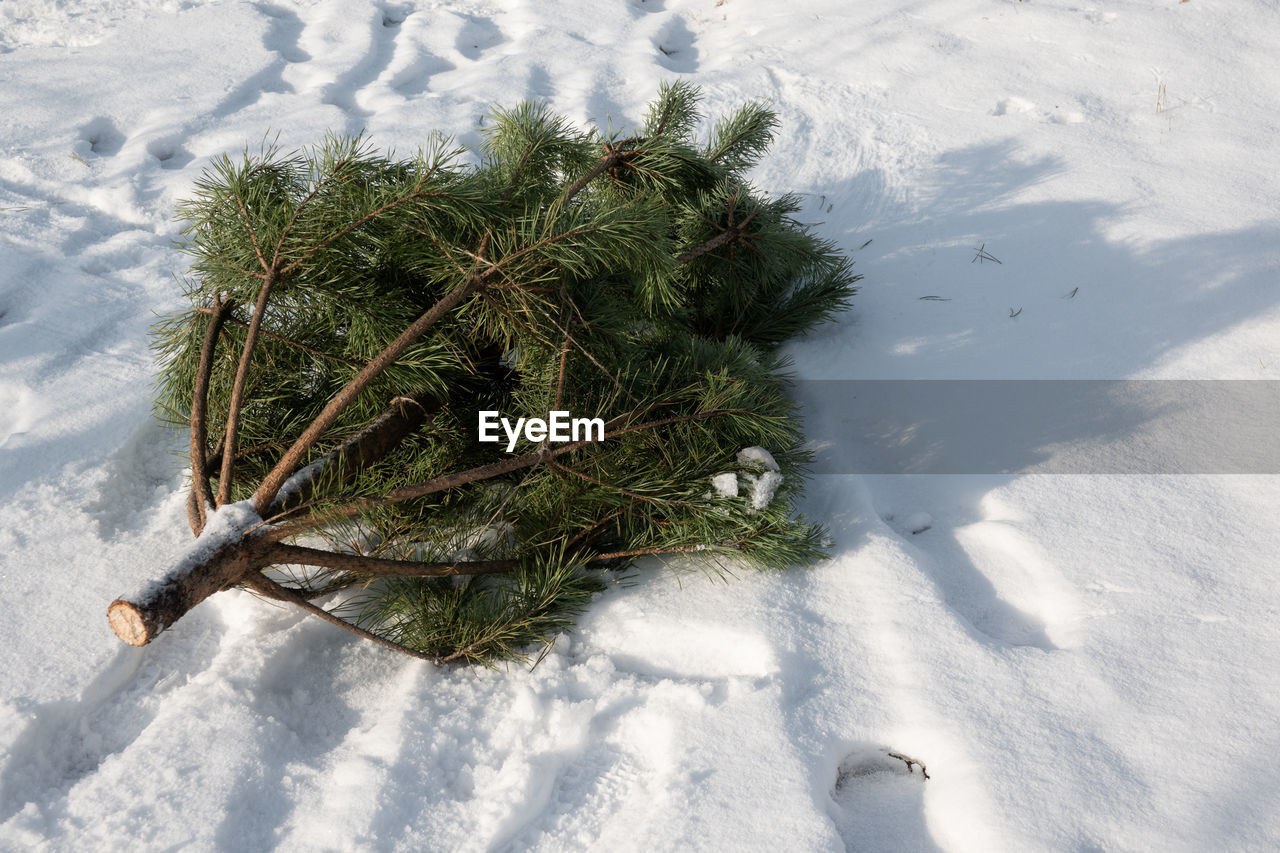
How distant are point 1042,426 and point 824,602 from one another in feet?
2.44

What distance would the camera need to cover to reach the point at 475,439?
1.52 metres

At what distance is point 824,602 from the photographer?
1.45 metres

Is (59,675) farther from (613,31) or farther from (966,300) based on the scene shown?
(613,31)

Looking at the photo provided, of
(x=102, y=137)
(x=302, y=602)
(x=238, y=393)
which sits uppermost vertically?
(x=238, y=393)

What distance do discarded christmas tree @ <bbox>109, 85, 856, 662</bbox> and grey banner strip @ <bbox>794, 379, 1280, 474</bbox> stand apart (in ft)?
1.13

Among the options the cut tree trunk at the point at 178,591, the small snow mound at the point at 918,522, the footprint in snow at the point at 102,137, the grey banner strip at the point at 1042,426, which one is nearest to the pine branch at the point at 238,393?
the cut tree trunk at the point at 178,591

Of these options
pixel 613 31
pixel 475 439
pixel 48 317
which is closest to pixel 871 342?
pixel 475 439

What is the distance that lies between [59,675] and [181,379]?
0.50 meters

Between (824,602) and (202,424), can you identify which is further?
(824,602)

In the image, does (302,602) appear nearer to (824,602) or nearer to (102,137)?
(824,602)

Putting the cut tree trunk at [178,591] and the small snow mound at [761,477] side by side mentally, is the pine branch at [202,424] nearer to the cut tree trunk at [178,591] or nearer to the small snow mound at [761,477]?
the cut tree trunk at [178,591]

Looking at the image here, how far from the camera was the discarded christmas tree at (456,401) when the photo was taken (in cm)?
127

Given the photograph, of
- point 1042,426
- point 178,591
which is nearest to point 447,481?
point 178,591

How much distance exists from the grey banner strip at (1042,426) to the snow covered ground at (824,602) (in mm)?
49
